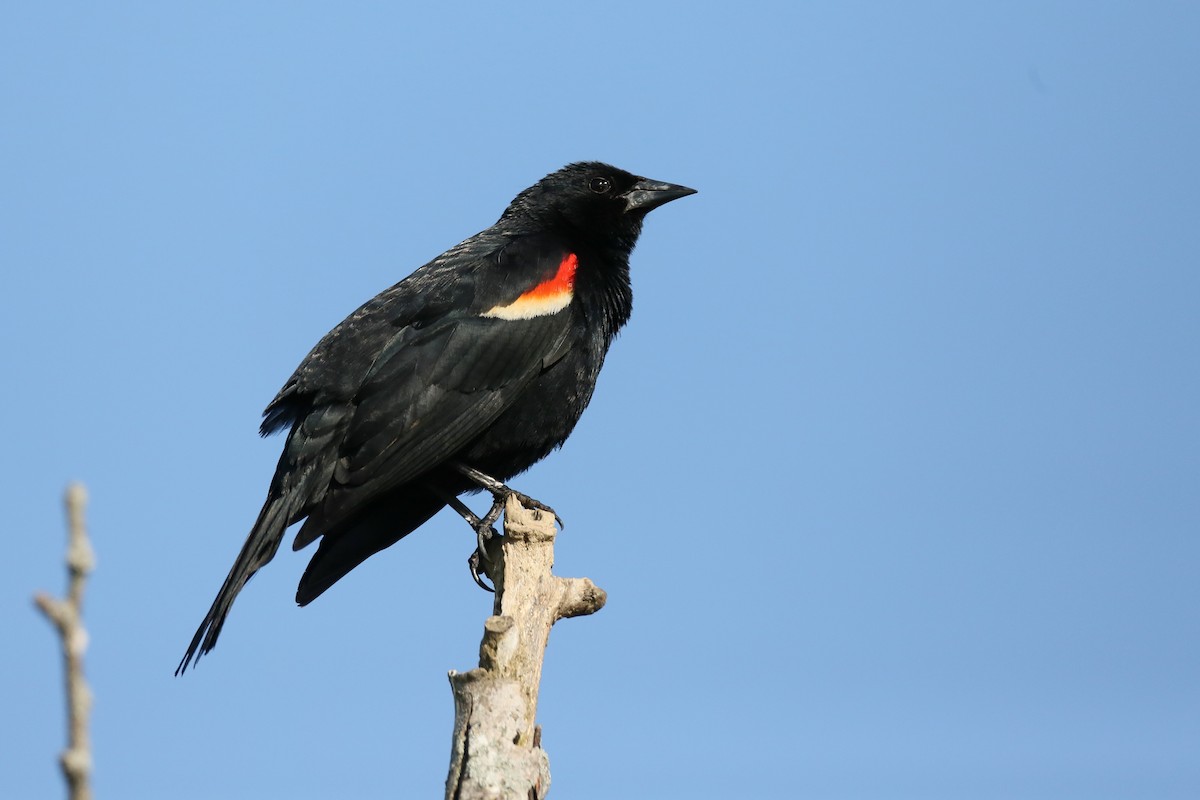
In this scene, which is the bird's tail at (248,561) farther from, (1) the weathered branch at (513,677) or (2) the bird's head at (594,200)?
(2) the bird's head at (594,200)

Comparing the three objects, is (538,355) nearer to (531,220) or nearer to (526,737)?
(531,220)

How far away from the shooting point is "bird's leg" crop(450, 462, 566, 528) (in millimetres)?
6566

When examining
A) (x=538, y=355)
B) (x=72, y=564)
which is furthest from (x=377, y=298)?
(x=72, y=564)

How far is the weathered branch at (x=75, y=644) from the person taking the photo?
1.08 meters

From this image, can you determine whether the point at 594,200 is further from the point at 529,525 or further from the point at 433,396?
the point at 529,525

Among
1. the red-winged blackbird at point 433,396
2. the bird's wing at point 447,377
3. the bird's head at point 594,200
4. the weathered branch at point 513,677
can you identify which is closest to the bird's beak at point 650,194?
the bird's head at point 594,200

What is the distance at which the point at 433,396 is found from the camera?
6.48 m

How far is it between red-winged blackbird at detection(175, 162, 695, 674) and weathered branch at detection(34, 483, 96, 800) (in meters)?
4.88

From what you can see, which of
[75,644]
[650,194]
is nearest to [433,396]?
[650,194]

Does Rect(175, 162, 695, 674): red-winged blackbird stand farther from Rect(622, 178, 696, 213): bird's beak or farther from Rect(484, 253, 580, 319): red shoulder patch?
Rect(622, 178, 696, 213): bird's beak

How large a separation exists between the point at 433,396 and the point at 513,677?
195 centimetres

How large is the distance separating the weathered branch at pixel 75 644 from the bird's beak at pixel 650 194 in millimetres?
7041

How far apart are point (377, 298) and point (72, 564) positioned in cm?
601

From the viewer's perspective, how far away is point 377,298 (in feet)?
23.0
